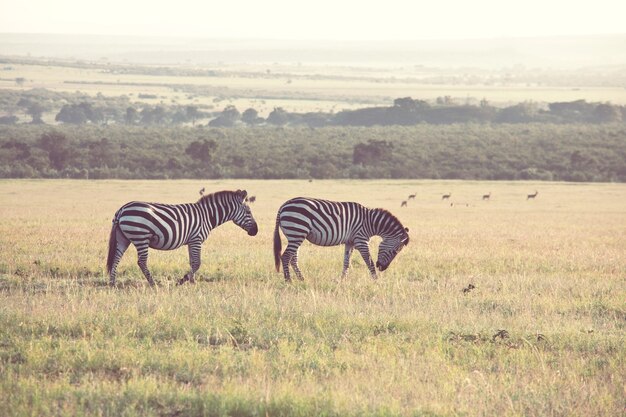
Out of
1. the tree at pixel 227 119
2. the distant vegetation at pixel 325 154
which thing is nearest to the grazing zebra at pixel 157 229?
the distant vegetation at pixel 325 154

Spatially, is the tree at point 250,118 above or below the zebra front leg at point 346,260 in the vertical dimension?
below

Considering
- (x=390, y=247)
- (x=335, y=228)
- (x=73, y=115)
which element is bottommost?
(x=73, y=115)

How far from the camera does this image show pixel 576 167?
72.1m

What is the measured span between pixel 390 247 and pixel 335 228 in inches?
42.4

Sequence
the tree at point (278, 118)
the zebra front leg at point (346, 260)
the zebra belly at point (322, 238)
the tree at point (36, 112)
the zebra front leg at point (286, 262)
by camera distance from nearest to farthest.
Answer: the zebra front leg at point (286, 262)
the zebra front leg at point (346, 260)
the zebra belly at point (322, 238)
the tree at point (36, 112)
the tree at point (278, 118)

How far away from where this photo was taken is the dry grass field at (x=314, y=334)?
7.64m

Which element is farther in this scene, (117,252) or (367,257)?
(367,257)

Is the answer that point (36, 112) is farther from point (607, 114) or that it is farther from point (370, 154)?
point (607, 114)

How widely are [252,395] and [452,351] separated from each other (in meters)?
2.77

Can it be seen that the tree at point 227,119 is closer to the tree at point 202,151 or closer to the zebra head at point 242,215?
the tree at point 202,151

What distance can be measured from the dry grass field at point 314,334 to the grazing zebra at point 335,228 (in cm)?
48

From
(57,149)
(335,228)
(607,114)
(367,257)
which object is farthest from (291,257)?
(607,114)

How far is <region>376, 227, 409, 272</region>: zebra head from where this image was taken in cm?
1565

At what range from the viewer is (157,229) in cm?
1395
